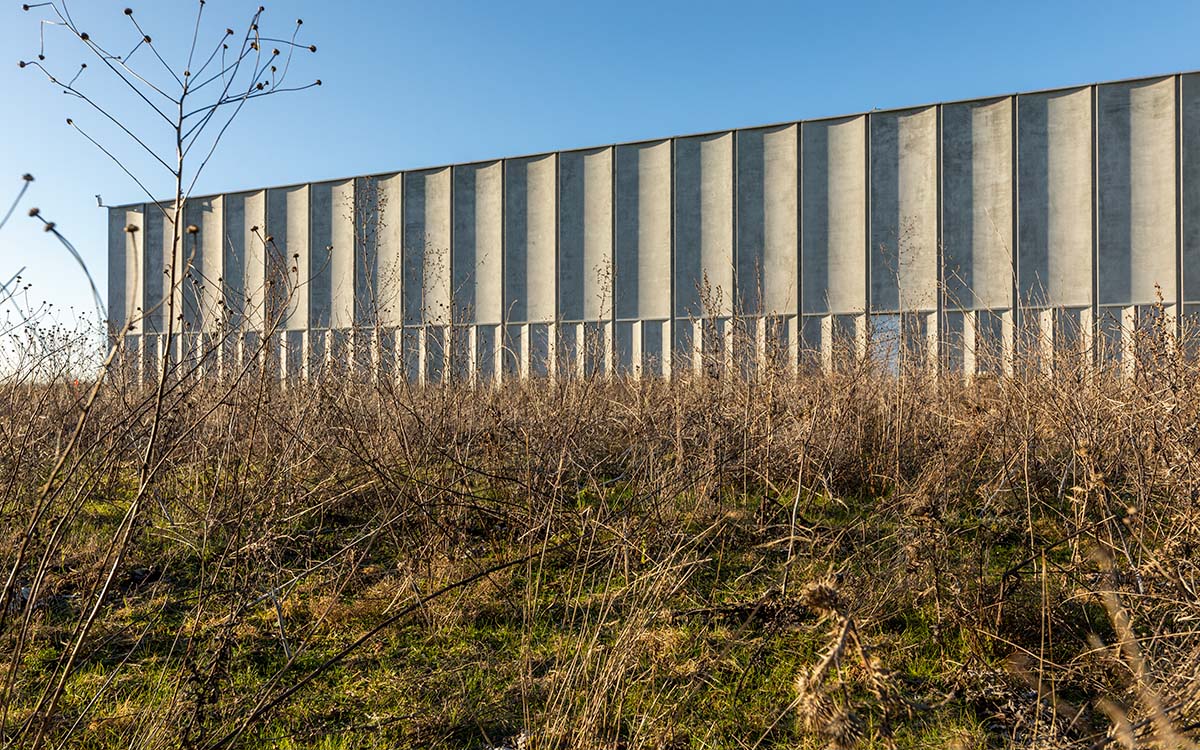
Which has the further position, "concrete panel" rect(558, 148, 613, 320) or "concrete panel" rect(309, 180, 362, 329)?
"concrete panel" rect(309, 180, 362, 329)

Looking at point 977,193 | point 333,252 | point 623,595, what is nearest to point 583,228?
point 333,252

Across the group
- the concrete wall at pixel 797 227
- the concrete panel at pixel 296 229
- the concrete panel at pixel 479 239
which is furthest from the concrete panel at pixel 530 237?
the concrete panel at pixel 296 229

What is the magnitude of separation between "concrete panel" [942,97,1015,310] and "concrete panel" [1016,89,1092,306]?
11.4 inches

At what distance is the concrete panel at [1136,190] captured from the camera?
1402 centimetres

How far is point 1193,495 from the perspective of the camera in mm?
2223

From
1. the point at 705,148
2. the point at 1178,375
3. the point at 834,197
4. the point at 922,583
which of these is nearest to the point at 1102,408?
the point at 1178,375

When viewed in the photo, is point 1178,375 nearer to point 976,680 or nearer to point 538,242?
point 976,680

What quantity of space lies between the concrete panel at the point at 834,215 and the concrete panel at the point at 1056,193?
3.03m

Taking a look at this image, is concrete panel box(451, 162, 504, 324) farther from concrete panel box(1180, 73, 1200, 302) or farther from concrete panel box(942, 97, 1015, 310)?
concrete panel box(1180, 73, 1200, 302)

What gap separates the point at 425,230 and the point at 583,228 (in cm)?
443

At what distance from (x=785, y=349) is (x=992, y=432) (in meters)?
1.43

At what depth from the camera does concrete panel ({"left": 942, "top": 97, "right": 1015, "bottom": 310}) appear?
14.9 meters

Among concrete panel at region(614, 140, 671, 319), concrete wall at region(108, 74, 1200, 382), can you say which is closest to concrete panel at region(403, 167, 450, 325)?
concrete wall at region(108, 74, 1200, 382)

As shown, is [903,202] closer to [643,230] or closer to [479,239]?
[643,230]
